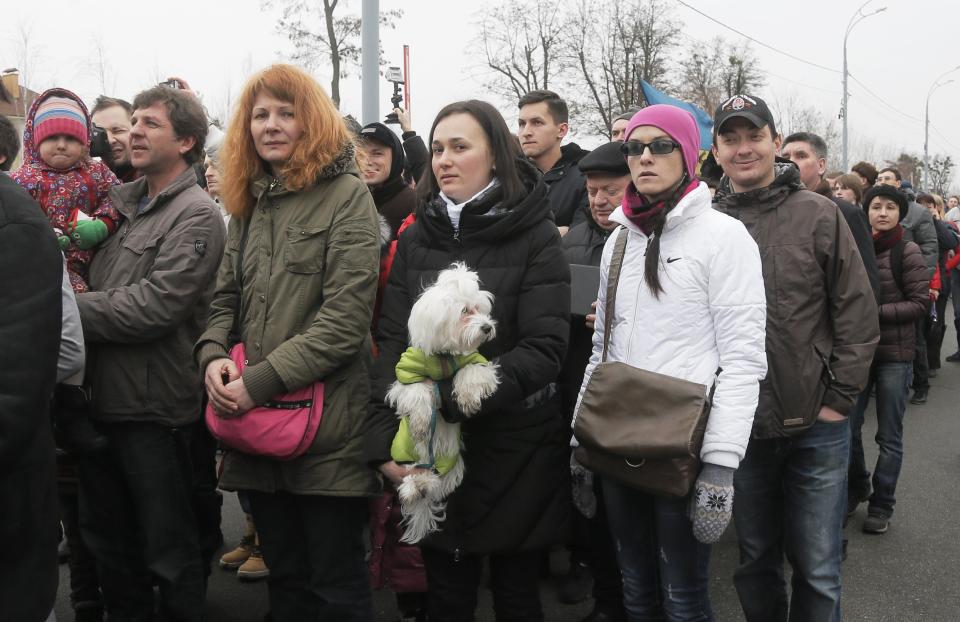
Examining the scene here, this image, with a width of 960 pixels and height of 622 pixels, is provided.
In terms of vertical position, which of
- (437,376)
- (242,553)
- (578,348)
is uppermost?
(437,376)

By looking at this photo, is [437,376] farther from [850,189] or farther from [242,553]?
[850,189]

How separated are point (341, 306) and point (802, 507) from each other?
1868 millimetres

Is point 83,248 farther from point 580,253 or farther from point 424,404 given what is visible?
point 580,253

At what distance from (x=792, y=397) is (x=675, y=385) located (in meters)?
0.63

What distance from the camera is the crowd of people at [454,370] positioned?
8.07ft

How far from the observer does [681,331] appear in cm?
242

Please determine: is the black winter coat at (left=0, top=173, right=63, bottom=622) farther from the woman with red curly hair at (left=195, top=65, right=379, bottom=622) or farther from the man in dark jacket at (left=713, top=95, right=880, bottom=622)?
the man in dark jacket at (left=713, top=95, right=880, bottom=622)

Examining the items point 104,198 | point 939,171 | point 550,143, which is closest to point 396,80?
point 550,143

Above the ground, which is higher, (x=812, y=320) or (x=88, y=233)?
(x=88, y=233)

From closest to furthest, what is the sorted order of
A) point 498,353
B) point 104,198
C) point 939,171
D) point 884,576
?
point 498,353
point 104,198
point 884,576
point 939,171

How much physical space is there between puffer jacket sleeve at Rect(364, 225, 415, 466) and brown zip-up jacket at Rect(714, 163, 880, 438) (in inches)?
52.3

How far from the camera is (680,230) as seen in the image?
2477 mm

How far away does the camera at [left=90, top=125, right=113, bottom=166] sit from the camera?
427 centimetres

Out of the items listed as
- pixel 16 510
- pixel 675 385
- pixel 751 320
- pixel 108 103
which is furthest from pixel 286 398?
pixel 108 103
